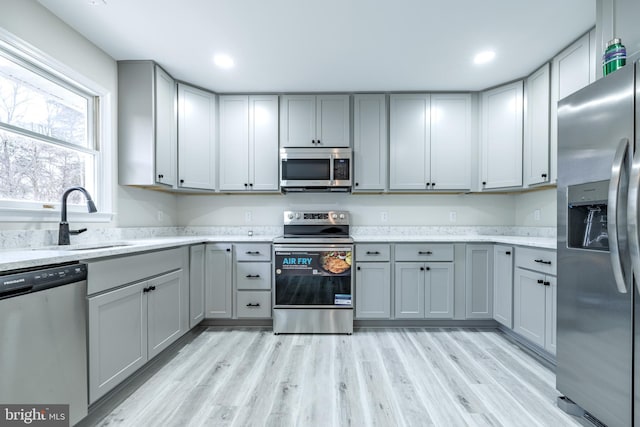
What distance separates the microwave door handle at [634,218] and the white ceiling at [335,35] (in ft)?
4.53

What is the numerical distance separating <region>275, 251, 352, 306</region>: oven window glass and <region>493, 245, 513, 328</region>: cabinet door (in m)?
1.45

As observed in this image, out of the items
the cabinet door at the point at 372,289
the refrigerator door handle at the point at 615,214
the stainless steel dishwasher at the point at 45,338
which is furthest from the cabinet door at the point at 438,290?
the stainless steel dishwasher at the point at 45,338

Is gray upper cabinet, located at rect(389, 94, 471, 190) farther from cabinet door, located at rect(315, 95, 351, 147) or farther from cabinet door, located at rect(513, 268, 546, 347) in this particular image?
cabinet door, located at rect(513, 268, 546, 347)

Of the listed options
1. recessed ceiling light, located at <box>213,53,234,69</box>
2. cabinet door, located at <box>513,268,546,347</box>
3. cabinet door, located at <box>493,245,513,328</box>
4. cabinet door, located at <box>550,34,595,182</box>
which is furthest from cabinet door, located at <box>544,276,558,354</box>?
recessed ceiling light, located at <box>213,53,234,69</box>

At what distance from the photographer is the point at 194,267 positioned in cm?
262

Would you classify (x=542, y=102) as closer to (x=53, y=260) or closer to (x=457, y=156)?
(x=457, y=156)

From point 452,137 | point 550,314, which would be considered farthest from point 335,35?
point 550,314

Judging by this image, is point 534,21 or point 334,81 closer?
point 534,21

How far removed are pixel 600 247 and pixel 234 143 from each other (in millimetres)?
3095

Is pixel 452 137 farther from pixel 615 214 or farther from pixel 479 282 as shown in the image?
pixel 615 214

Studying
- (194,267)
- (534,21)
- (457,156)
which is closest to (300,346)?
(194,267)

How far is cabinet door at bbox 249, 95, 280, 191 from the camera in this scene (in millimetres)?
3080

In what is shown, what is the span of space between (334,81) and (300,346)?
259 cm

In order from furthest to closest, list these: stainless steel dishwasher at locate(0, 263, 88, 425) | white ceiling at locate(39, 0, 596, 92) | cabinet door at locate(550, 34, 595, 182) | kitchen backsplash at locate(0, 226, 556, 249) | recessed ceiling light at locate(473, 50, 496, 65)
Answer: kitchen backsplash at locate(0, 226, 556, 249)
recessed ceiling light at locate(473, 50, 496, 65)
cabinet door at locate(550, 34, 595, 182)
white ceiling at locate(39, 0, 596, 92)
stainless steel dishwasher at locate(0, 263, 88, 425)
